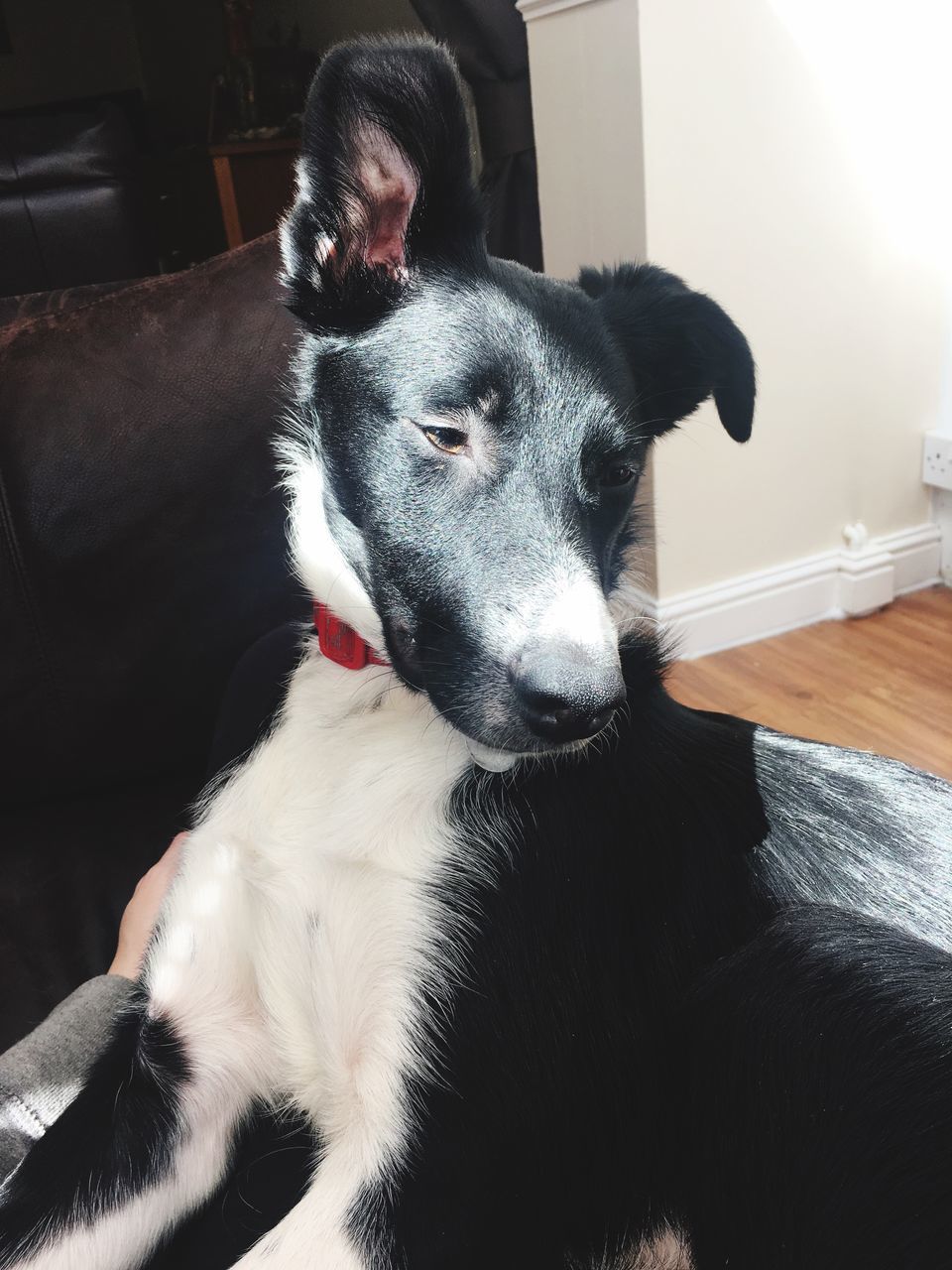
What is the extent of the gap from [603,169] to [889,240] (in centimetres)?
88

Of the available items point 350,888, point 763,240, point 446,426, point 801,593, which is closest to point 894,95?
point 763,240

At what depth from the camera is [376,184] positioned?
3.85 feet

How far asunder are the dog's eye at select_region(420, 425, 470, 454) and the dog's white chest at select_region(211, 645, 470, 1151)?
0.29 meters

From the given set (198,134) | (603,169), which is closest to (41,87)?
(198,134)

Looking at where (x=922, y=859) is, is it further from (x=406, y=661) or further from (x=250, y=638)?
(x=250, y=638)

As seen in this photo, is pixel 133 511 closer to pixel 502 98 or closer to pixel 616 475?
pixel 616 475

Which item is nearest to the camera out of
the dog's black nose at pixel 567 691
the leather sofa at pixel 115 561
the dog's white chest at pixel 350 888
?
the dog's black nose at pixel 567 691

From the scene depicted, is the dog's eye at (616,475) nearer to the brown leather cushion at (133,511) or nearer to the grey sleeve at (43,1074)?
the brown leather cushion at (133,511)

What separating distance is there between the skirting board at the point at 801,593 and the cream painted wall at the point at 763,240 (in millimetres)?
47

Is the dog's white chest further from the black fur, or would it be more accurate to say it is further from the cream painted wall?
the cream painted wall

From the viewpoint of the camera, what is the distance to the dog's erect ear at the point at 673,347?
136 cm

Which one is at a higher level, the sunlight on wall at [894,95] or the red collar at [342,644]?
the sunlight on wall at [894,95]

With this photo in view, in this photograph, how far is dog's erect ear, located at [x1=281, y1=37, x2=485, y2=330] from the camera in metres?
1.09

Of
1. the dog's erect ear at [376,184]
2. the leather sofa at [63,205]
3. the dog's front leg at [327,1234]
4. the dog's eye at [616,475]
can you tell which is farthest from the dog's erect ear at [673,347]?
the leather sofa at [63,205]
